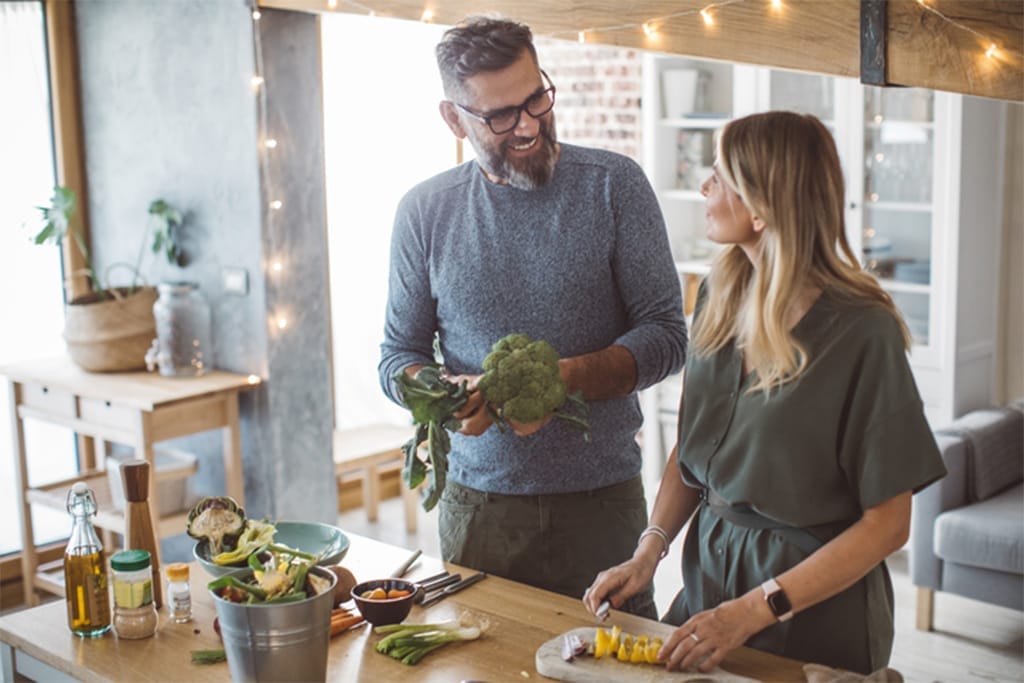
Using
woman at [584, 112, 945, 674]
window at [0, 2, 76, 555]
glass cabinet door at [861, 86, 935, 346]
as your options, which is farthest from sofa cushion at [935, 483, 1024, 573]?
window at [0, 2, 76, 555]

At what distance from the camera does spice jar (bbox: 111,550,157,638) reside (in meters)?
1.98

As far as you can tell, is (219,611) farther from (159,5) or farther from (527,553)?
(159,5)

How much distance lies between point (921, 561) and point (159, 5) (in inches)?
132

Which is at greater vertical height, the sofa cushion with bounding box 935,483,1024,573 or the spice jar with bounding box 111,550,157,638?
the spice jar with bounding box 111,550,157,638

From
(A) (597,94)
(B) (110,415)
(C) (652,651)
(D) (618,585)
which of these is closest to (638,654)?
(C) (652,651)

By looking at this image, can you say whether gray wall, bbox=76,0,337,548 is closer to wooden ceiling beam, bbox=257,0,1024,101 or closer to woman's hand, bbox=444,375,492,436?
wooden ceiling beam, bbox=257,0,1024,101

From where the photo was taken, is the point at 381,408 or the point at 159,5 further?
the point at 381,408

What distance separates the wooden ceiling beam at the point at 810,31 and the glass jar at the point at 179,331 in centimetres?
148

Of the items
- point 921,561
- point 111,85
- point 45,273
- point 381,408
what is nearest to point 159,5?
point 111,85

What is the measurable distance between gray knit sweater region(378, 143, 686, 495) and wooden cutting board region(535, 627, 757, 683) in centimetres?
59

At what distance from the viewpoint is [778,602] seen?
1.85 meters

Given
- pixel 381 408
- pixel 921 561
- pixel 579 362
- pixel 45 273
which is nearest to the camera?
pixel 579 362

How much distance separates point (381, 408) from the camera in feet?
18.3

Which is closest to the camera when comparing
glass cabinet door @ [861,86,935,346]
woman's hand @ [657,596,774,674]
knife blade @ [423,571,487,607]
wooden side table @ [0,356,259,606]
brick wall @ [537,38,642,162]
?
woman's hand @ [657,596,774,674]
